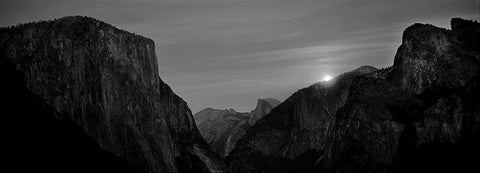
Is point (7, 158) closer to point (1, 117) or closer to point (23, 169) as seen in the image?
point (23, 169)

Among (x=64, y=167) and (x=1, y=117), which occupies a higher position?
(x=1, y=117)

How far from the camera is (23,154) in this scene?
188250mm

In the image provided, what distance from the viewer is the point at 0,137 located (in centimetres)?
18988

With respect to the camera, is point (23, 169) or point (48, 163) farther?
point (48, 163)

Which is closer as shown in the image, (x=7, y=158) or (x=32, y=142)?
(x=7, y=158)

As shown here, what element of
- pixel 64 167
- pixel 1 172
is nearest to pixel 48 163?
pixel 64 167

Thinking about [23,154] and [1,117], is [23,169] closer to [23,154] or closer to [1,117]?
[23,154]

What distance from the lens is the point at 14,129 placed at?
195625mm

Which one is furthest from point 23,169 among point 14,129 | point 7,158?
point 14,129

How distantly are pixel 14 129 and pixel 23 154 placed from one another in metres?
10.4

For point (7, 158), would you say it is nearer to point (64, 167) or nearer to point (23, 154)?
point (23, 154)

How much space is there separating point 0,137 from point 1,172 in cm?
1905

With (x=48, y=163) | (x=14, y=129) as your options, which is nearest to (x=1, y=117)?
(x=14, y=129)

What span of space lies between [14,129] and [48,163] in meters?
12.6
